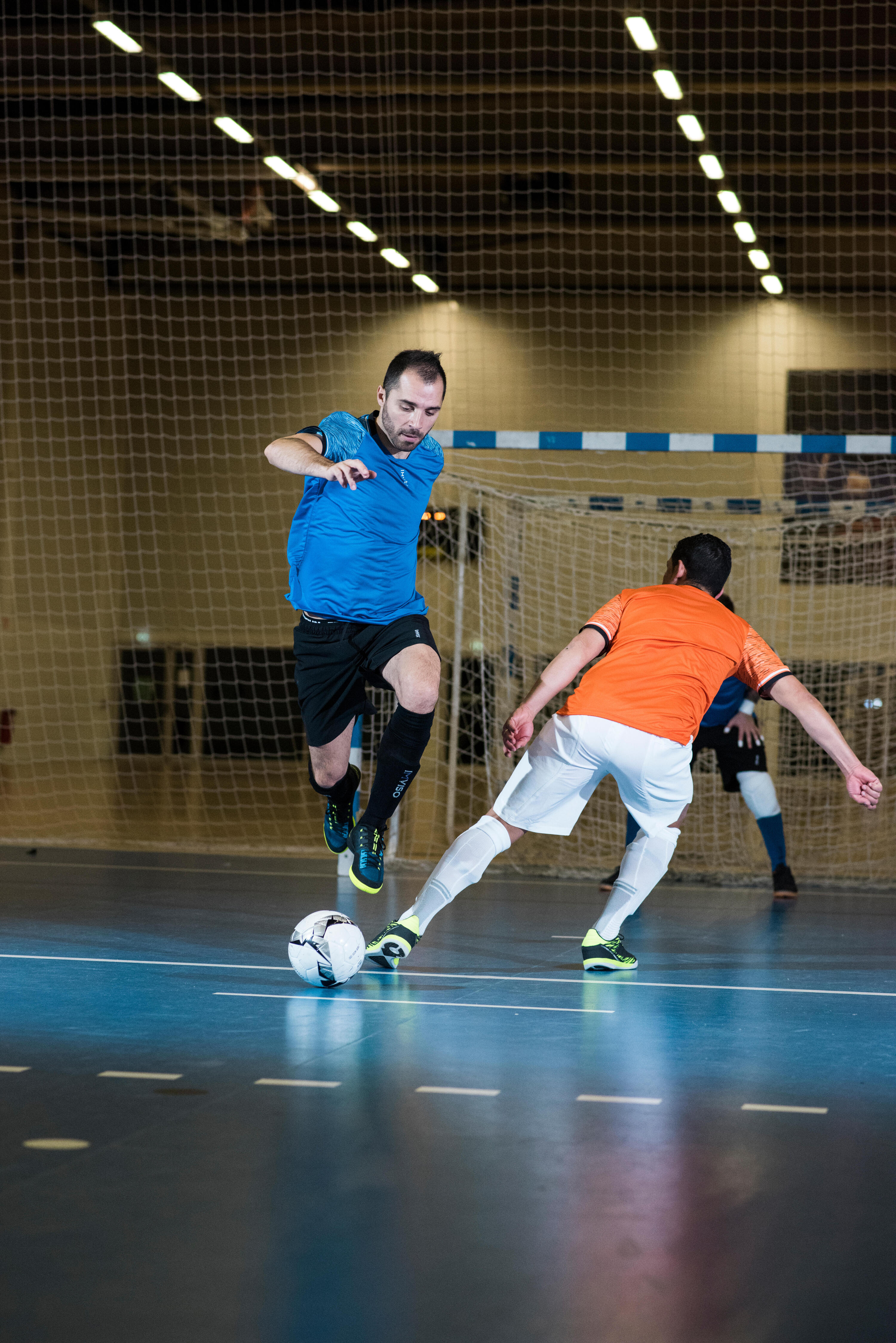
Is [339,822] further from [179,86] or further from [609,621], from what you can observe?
[179,86]

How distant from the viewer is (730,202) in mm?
14250

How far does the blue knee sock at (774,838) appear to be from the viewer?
23.6ft

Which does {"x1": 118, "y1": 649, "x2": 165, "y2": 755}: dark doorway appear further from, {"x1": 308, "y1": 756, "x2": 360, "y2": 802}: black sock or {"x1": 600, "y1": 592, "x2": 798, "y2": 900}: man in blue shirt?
{"x1": 308, "y1": 756, "x2": 360, "y2": 802}: black sock

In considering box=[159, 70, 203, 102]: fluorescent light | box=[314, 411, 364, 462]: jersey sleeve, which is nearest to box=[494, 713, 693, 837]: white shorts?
box=[314, 411, 364, 462]: jersey sleeve

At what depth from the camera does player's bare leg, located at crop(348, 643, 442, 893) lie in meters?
4.48

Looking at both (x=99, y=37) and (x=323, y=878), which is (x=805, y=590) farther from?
(x=99, y=37)

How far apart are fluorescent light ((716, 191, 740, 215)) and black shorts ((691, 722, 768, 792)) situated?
8.58 m

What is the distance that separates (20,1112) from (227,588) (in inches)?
628

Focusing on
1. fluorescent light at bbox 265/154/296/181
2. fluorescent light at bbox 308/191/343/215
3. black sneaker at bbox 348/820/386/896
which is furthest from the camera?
fluorescent light at bbox 308/191/343/215

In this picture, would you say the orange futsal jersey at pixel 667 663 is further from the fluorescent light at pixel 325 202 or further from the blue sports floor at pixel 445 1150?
the fluorescent light at pixel 325 202

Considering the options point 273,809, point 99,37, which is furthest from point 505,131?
point 273,809

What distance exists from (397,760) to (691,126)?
9519 millimetres

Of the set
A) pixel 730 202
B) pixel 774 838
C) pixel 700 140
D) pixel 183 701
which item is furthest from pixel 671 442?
pixel 183 701

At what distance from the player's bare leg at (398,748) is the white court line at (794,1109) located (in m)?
1.72
